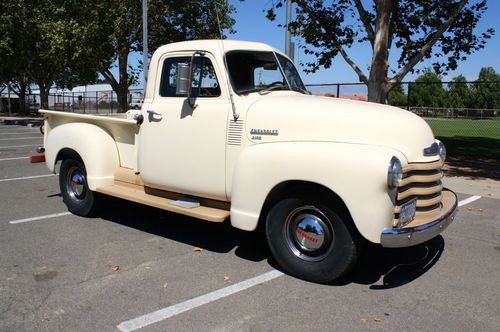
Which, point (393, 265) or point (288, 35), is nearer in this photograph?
point (393, 265)

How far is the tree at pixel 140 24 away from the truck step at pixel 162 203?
17.8m

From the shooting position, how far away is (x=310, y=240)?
14.2 ft

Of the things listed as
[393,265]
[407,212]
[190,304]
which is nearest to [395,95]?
[393,265]

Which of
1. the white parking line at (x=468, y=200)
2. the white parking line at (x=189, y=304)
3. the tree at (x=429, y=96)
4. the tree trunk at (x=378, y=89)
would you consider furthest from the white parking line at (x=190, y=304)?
the tree at (x=429, y=96)

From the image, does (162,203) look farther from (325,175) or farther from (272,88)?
(325,175)

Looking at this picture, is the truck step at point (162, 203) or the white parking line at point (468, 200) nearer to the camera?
the truck step at point (162, 203)

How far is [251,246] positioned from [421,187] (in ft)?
6.76

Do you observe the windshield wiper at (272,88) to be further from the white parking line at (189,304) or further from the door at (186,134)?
the white parking line at (189,304)

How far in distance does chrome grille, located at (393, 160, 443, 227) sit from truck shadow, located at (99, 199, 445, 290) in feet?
2.31

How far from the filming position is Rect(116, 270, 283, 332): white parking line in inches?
139

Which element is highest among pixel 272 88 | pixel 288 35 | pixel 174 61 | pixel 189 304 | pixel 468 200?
pixel 288 35

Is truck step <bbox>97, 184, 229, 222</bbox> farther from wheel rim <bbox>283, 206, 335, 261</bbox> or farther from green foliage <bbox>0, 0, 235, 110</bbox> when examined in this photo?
green foliage <bbox>0, 0, 235, 110</bbox>

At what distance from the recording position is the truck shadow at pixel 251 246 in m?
4.57

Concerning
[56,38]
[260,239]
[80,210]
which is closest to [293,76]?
[260,239]
